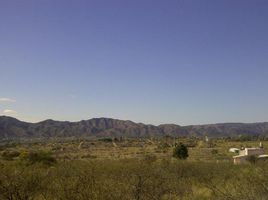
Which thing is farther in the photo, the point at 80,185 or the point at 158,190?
the point at 158,190

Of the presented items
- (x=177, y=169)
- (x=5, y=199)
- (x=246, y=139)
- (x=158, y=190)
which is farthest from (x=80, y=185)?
(x=246, y=139)

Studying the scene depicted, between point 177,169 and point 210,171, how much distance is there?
1.78 m

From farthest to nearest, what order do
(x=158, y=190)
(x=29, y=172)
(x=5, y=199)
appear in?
1. (x=29, y=172)
2. (x=158, y=190)
3. (x=5, y=199)

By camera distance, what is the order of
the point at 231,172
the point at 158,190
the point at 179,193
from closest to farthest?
the point at 158,190 → the point at 179,193 → the point at 231,172

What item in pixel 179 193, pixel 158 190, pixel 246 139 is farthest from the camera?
pixel 246 139

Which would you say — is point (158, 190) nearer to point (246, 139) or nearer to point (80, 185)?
point (80, 185)

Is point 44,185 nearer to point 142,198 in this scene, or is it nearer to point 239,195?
point 142,198

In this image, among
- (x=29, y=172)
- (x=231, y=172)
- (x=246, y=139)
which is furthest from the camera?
(x=246, y=139)

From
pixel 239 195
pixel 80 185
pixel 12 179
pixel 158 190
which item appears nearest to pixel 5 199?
pixel 12 179

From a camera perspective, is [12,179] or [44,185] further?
[44,185]

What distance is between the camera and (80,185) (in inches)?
344

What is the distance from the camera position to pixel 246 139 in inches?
4284

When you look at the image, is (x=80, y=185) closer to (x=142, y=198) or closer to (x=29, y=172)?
(x=142, y=198)

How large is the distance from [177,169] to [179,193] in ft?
26.3
